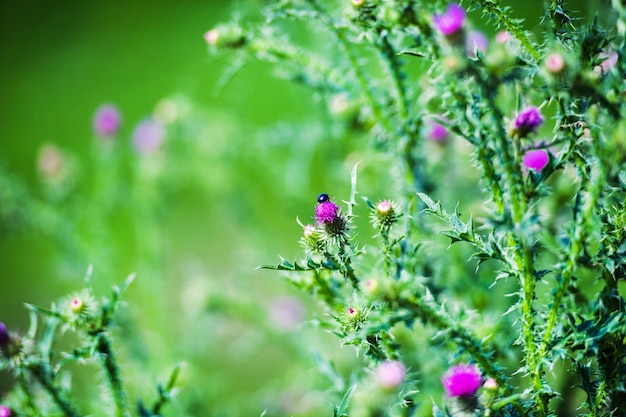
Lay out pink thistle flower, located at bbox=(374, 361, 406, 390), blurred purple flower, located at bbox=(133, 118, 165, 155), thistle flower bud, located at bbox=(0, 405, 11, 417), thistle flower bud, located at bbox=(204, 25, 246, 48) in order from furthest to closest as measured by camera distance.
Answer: blurred purple flower, located at bbox=(133, 118, 165, 155) < thistle flower bud, located at bbox=(204, 25, 246, 48) < thistle flower bud, located at bbox=(0, 405, 11, 417) < pink thistle flower, located at bbox=(374, 361, 406, 390)

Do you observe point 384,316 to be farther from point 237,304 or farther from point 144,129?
point 144,129

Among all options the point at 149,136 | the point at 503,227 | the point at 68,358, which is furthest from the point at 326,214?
the point at 149,136

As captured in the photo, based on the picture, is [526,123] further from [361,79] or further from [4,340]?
[4,340]

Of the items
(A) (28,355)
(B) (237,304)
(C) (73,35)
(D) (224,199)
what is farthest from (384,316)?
(C) (73,35)

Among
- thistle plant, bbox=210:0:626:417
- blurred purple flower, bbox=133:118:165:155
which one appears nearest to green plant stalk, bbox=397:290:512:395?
thistle plant, bbox=210:0:626:417

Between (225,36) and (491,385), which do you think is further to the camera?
(225,36)

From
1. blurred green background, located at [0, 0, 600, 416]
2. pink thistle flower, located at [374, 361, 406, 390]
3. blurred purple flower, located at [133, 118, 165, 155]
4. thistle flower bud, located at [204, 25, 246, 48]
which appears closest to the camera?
pink thistle flower, located at [374, 361, 406, 390]

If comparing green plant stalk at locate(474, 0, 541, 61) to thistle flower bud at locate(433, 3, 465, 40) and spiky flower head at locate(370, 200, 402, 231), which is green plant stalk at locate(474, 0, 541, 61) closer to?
thistle flower bud at locate(433, 3, 465, 40)
